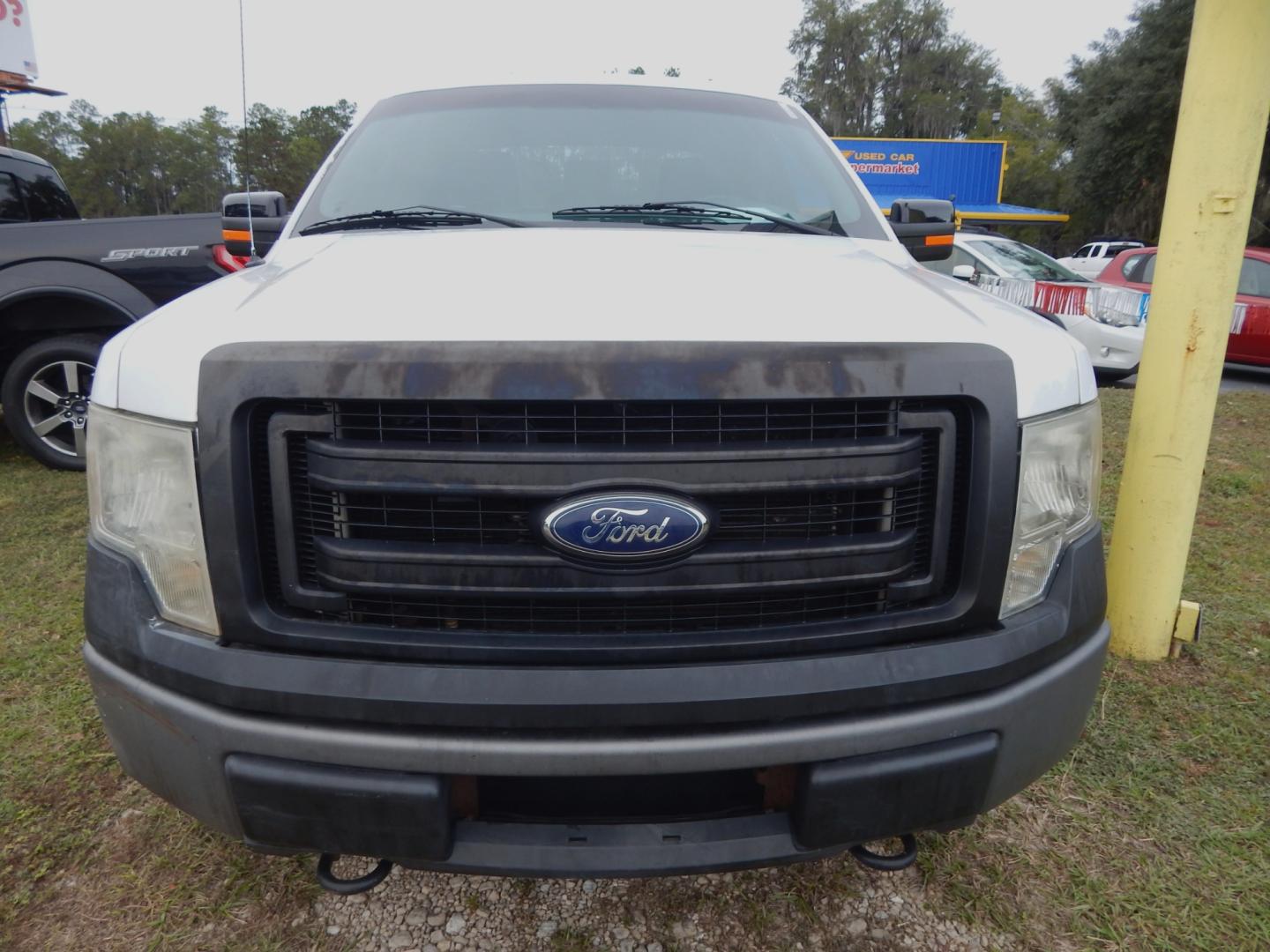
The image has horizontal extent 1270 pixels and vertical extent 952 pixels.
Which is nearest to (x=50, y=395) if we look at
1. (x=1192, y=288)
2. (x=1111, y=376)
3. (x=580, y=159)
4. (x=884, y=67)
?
(x=580, y=159)

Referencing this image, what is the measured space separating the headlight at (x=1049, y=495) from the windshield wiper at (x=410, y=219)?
4.73 ft

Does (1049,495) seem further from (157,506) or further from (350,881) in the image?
(157,506)

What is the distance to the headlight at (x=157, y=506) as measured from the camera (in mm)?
1400

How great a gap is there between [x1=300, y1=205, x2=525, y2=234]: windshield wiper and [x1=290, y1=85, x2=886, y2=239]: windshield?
6 cm

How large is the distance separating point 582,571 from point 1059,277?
10207 mm

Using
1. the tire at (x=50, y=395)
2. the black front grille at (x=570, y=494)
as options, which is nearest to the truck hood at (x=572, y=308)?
the black front grille at (x=570, y=494)

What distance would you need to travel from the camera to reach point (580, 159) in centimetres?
260

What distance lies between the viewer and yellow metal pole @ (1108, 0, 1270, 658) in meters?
2.53

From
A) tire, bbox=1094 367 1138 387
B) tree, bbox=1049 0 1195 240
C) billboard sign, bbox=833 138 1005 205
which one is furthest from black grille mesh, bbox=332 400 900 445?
tree, bbox=1049 0 1195 240

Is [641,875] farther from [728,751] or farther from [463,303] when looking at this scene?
[463,303]

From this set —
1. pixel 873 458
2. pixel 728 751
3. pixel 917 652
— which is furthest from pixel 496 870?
pixel 873 458

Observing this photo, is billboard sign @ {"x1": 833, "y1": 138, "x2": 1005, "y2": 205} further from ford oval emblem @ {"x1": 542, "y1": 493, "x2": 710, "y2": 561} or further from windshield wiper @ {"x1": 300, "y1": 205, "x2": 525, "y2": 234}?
Answer: ford oval emblem @ {"x1": 542, "y1": 493, "x2": 710, "y2": 561}

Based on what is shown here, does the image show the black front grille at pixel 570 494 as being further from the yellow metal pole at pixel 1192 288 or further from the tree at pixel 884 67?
the tree at pixel 884 67

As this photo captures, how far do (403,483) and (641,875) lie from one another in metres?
0.78
